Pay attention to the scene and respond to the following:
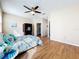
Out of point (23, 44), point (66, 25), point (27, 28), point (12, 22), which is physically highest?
point (12, 22)

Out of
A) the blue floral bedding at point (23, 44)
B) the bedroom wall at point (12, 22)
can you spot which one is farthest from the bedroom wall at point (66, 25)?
the bedroom wall at point (12, 22)

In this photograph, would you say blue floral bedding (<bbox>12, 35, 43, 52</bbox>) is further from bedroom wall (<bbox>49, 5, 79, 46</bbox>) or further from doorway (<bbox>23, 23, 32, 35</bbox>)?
doorway (<bbox>23, 23, 32, 35</bbox>)

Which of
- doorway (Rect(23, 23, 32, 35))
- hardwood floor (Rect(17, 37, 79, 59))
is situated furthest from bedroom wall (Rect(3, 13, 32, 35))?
hardwood floor (Rect(17, 37, 79, 59))

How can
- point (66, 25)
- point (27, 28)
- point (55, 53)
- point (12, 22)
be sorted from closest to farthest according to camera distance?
point (55, 53), point (66, 25), point (12, 22), point (27, 28)

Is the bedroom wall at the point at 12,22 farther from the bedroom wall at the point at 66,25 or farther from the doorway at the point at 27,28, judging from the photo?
the bedroom wall at the point at 66,25

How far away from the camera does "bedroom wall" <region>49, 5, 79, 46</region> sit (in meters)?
4.73

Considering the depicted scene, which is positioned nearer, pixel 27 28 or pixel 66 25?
pixel 66 25

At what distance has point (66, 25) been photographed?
5.34 m

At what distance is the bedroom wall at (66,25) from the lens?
4734mm

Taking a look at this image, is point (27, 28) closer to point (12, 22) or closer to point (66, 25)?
point (12, 22)

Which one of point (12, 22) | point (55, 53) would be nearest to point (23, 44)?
point (55, 53)

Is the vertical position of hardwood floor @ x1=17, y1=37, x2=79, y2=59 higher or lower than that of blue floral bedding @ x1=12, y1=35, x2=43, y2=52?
lower

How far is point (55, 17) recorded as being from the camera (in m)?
6.35

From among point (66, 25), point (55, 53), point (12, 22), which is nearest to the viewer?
point (55, 53)
